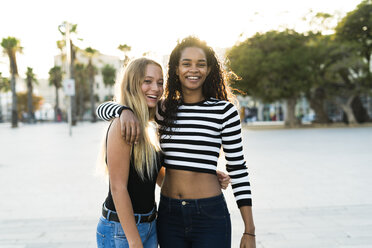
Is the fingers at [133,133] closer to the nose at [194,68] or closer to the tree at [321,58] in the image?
the nose at [194,68]

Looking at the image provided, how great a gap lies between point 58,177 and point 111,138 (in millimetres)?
6913

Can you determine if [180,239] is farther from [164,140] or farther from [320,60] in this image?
[320,60]

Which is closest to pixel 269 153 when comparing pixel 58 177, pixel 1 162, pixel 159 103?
pixel 58 177

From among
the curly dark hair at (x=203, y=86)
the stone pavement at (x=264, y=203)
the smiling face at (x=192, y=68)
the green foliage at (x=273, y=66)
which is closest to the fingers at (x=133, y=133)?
the curly dark hair at (x=203, y=86)

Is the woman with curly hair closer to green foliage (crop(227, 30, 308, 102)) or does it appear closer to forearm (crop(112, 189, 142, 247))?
forearm (crop(112, 189, 142, 247))

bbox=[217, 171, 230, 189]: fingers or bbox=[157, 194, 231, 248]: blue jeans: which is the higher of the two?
bbox=[217, 171, 230, 189]: fingers

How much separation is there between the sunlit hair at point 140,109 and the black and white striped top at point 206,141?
0.09 m

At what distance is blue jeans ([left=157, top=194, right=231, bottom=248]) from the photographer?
7.30 ft

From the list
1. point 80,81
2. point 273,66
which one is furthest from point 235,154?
point 80,81

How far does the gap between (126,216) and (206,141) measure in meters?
0.60

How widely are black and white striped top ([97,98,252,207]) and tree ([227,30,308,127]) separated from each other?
2445cm

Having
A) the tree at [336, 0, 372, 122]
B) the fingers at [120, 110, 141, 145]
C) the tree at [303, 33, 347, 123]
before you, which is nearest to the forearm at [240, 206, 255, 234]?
the fingers at [120, 110, 141, 145]

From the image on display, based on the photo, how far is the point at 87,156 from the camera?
12.1 m

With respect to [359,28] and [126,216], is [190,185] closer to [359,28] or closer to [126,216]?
[126,216]
